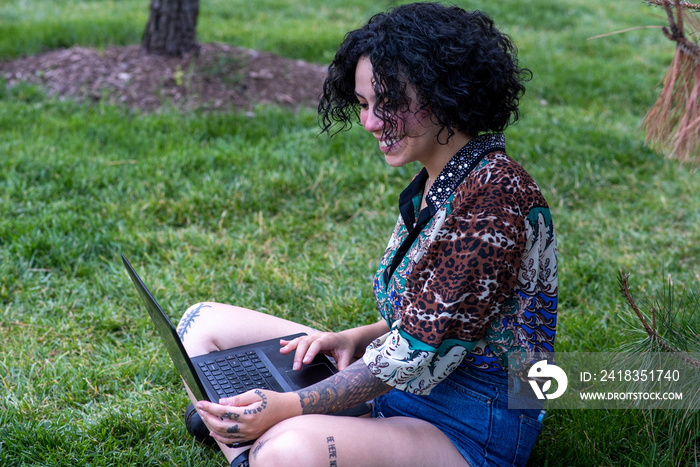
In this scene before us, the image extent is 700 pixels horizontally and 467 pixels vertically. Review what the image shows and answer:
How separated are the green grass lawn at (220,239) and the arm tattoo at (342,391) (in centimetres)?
66

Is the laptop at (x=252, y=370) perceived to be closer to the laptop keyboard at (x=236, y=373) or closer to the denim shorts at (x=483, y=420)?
the laptop keyboard at (x=236, y=373)

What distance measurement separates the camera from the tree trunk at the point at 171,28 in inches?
205

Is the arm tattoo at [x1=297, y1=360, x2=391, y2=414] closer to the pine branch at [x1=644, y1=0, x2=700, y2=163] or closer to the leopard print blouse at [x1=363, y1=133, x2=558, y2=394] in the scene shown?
the leopard print blouse at [x1=363, y1=133, x2=558, y2=394]

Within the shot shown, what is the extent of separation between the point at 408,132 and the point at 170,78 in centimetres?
380

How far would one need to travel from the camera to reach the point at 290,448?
1616 millimetres

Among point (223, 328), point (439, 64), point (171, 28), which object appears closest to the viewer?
point (439, 64)

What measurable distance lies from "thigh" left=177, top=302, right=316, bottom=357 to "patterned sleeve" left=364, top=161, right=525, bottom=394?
67 cm

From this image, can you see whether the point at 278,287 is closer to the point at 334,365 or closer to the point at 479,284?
the point at 334,365

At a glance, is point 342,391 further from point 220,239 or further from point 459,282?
point 220,239

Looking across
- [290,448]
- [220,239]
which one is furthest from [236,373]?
[220,239]

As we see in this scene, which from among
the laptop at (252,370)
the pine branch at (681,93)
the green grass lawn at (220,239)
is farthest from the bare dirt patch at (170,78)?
the pine branch at (681,93)

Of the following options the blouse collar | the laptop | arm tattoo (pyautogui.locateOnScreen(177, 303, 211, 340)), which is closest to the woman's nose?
the blouse collar

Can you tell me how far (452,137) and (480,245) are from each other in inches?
14.7

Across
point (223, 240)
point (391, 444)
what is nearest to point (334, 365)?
point (391, 444)
